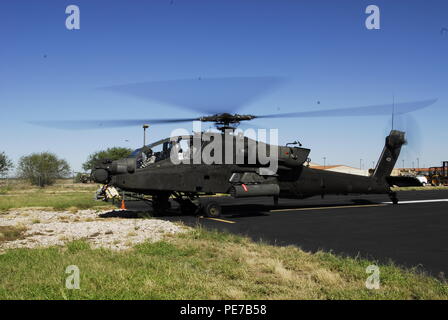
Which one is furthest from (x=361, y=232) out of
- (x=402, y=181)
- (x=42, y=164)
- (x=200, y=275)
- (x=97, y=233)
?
(x=42, y=164)

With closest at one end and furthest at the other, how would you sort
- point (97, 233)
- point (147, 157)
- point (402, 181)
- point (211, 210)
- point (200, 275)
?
point (200, 275) < point (97, 233) < point (147, 157) < point (211, 210) < point (402, 181)

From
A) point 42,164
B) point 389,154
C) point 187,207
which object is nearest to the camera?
point 187,207

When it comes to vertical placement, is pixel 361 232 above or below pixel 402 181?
below

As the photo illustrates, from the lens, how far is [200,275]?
18.7ft

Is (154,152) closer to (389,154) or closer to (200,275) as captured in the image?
(200,275)

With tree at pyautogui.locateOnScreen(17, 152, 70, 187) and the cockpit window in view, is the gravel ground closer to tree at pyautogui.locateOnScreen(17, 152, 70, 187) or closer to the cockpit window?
the cockpit window

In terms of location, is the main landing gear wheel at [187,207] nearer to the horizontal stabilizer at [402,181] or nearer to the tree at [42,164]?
the horizontal stabilizer at [402,181]

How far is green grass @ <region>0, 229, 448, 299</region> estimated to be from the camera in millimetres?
4883

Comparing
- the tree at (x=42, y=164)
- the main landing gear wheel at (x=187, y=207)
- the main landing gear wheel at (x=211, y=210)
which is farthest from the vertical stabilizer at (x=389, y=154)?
the tree at (x=42, y=164)

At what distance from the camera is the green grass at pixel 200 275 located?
16.0 ft

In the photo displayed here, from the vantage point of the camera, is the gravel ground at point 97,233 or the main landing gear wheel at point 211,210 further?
the main landing gear wheel at point 211,210

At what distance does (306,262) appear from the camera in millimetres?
6637

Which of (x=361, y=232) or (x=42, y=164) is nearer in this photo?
(x=361, y=232)
